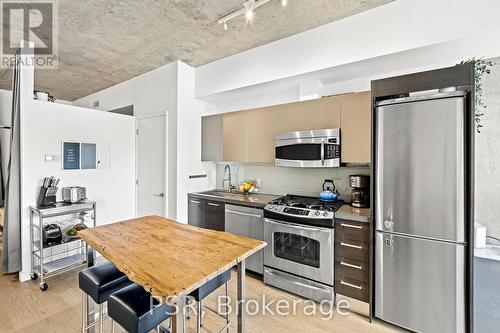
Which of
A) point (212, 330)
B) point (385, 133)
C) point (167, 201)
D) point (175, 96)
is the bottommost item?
point (212, 330)

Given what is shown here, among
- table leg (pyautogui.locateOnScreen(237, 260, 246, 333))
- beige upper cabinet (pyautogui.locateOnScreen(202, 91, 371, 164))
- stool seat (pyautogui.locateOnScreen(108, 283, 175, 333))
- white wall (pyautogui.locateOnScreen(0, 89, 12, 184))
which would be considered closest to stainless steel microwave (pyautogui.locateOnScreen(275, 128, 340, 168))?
beige upper cabinet (pyautogui.locateOnScreen(202, 91, 371, 164))

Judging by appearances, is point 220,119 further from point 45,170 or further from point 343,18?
point 45,170

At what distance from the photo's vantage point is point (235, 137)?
3.48m

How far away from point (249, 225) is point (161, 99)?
2.36 metres

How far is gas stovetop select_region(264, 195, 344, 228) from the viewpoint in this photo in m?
2.36

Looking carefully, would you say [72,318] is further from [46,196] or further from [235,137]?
[235,137]

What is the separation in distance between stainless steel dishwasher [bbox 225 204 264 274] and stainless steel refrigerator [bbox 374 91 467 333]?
1.26 meters

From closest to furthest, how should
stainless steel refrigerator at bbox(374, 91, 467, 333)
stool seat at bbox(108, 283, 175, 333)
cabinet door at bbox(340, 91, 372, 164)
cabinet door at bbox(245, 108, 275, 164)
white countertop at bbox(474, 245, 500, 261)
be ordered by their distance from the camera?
stool seat at bbox(108, 283, 175, 333) < stainless steel refrigerator at bbox(374, 91, 467, 333) < white countertop at bbox(474, 245, 500, 261) < cabinet door at bbox(340, 91, 372, 164) < cabinet door at bbox(245, 108, 275, 164)

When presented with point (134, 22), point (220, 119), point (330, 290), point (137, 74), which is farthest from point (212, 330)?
point (137, 74)

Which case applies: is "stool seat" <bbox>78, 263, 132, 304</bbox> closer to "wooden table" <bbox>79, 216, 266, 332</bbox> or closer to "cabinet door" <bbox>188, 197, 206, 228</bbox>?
"wooden table" <bbox>79, 216, 266, 332</bbox>

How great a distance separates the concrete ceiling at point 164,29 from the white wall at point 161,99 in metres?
0.18

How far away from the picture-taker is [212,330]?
2016mm

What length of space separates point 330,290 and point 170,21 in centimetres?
325

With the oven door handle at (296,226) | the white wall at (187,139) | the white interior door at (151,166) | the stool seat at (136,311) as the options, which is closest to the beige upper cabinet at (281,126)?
the white wall at (187,139)
